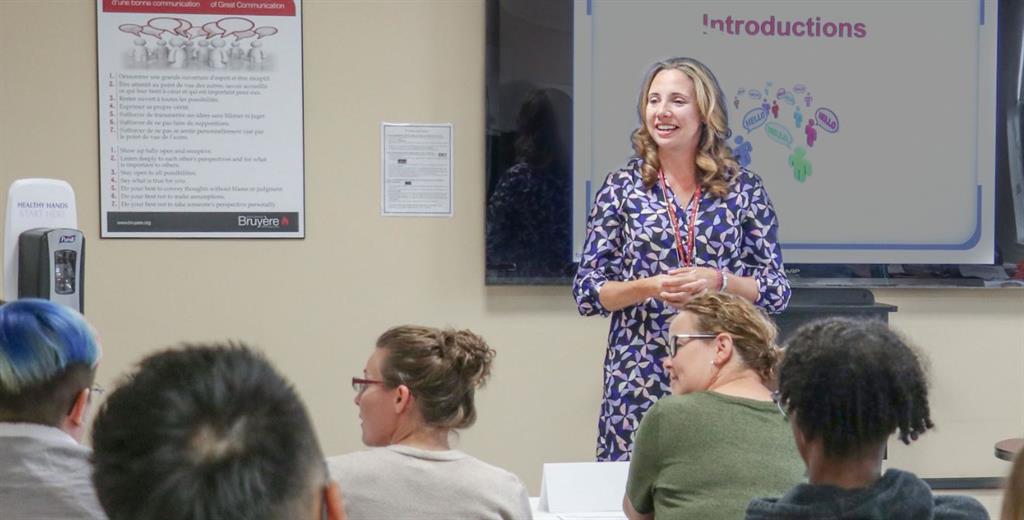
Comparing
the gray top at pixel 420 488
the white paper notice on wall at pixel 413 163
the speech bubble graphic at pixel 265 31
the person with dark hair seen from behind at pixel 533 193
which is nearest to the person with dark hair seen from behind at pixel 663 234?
the gray top at pixel 420 488

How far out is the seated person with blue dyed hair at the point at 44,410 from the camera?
1.66m

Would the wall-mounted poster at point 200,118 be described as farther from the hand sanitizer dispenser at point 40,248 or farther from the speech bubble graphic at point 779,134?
the speech bubble graphic at point 779,134

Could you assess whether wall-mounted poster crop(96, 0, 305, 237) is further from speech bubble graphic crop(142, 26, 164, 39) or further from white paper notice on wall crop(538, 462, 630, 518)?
white paper notice on wall crop(538, 462, 630, 518)

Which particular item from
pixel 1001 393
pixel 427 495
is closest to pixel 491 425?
pixel 1001 393

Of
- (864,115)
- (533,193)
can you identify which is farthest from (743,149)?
(533,193)

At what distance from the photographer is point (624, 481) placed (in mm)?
2363

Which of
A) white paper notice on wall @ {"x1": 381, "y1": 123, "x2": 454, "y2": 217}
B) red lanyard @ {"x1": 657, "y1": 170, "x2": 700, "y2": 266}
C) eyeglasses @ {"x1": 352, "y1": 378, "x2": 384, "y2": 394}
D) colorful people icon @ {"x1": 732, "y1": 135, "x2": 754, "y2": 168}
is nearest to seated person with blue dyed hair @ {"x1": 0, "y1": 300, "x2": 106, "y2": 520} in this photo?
eyeglasses @ {"x1": 352, "y1": 378, "x2": 384, "y2": 394}

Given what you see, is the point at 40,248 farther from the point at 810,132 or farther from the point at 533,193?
the point at 810,132

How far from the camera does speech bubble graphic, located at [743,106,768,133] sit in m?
4.42

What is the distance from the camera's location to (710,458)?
6.68 ft

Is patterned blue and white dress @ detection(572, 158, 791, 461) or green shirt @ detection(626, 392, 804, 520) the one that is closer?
green shirt @ detection(626, 392, 804, 520)

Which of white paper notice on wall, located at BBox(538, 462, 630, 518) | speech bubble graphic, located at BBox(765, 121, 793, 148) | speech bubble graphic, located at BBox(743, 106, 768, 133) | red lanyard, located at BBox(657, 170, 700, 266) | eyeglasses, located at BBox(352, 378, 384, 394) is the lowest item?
white paper notice on wall, located at BBox(538, 462, 630, 518)

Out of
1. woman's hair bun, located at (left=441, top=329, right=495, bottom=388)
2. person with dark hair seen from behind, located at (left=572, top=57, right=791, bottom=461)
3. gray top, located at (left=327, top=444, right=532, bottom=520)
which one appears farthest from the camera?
person with dark hair seen from behind, located at (left=572, top=57, right=791, bottom=461)

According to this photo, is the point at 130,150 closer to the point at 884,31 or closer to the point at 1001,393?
the point at 884,31
